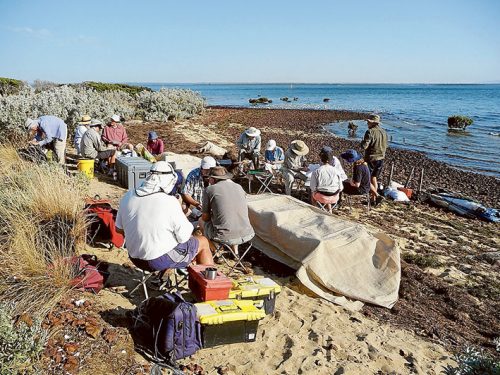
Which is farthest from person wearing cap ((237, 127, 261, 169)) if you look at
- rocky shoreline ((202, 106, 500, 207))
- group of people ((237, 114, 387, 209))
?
rocky shoreline ((202, 106, 500, 207))

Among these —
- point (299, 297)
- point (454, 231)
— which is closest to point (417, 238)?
point (454, 231)

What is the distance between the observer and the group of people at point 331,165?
298 inches

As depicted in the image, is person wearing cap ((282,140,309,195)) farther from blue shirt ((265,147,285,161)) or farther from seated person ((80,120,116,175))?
seated person ((80,120,116,175))

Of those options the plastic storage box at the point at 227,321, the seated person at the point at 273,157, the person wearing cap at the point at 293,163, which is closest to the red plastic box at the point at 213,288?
the plastic storage box at the point at 227,321

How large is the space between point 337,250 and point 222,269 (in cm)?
146

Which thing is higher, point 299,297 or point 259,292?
point 259,292

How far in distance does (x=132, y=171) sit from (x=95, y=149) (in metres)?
2.01

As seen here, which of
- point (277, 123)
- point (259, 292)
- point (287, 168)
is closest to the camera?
point (259, 292)

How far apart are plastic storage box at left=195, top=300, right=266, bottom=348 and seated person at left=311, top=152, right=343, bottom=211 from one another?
3.73 m

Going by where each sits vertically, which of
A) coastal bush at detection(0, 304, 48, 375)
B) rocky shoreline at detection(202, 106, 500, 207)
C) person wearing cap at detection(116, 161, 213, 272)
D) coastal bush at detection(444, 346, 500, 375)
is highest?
person wearing cap at detection(116, 161, 213, 272)

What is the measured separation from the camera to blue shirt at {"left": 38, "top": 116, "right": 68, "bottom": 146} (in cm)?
903

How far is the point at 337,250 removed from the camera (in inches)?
217

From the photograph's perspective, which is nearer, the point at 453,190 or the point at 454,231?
the point at 454,231

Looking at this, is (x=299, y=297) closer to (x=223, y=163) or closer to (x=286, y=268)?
(x=286, y=268)
